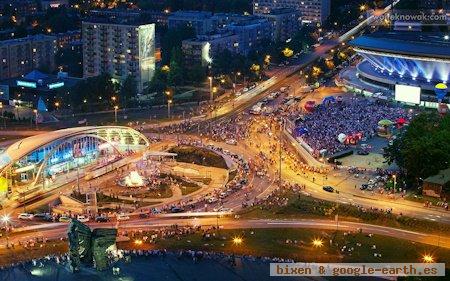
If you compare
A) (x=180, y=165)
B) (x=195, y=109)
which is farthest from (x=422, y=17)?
(x=180, y=165)

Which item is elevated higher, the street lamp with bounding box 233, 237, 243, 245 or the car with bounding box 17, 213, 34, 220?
the street lamp with bounding box 233, 237, 243, 245

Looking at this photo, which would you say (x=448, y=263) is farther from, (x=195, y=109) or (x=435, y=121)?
(x=195, y=109)

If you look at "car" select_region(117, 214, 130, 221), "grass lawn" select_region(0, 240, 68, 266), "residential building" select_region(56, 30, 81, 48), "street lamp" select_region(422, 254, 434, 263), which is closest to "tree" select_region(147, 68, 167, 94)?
"residential building" select_region(56, 30, 81, 48)

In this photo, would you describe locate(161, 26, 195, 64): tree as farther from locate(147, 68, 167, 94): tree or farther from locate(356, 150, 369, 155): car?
locate(356, 150, 369, 155): car

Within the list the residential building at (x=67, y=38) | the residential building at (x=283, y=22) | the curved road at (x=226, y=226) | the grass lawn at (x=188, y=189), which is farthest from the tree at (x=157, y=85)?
the curved road at (x=226, y=226)

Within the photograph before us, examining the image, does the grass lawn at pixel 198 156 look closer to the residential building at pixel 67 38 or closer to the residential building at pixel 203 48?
the residential building at pixel 203 48

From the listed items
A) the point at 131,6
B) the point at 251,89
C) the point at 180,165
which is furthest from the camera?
the point at 131,6

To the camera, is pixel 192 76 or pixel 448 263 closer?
pixel 448 263

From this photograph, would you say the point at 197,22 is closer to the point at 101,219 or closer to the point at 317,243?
the point at 101,219
